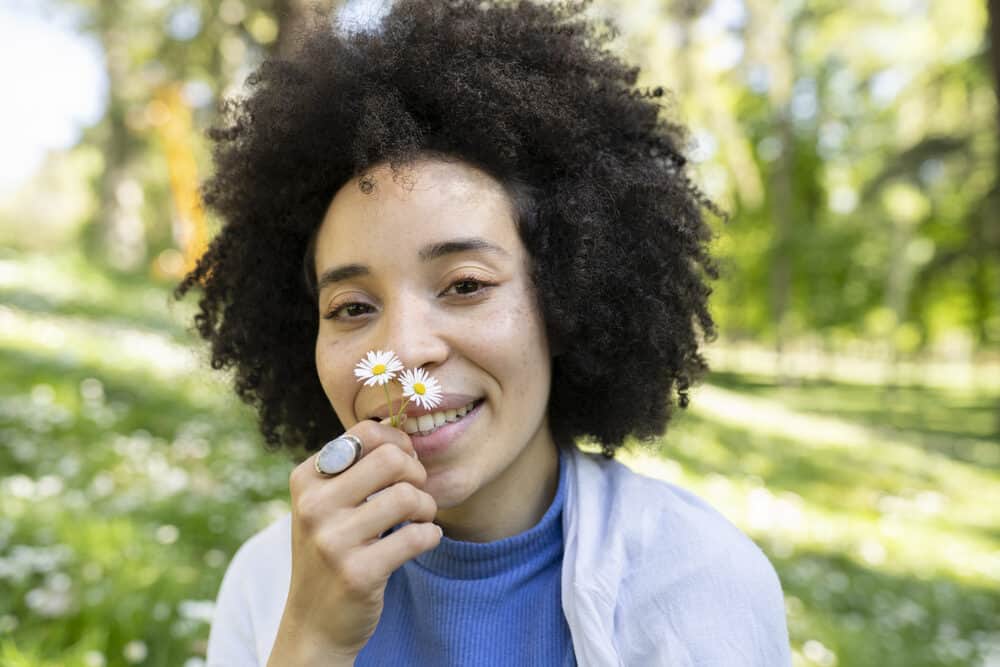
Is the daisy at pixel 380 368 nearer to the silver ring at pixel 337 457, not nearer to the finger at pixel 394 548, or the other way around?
the silver ring at pixel 337 457

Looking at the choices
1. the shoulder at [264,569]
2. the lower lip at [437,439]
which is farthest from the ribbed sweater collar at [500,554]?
the shoulder at [264,569]

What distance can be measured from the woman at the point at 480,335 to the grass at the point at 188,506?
469 mm

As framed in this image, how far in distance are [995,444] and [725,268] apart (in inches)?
619

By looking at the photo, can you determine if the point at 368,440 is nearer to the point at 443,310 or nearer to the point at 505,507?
the point at 443,310

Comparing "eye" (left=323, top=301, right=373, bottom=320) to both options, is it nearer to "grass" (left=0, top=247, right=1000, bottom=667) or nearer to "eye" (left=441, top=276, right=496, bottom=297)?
"eye" (left=441, top=276, right=496, bottom=297)

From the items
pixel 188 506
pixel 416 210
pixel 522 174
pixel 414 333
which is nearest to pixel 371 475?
pixel 414 333

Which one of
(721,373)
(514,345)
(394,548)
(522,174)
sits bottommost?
(394,548)

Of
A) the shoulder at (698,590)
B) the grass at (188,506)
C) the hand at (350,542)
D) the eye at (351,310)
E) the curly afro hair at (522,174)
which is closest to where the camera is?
the hand at (350,542)

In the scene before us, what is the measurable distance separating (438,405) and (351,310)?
1.06 feet

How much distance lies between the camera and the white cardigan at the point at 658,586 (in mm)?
1454

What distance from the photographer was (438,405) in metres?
1.52

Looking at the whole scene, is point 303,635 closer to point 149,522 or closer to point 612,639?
point 612,639

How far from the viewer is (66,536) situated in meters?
3.25

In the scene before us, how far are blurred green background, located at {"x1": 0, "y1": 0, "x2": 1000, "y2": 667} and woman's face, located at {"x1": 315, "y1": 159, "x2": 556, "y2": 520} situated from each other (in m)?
0.66
